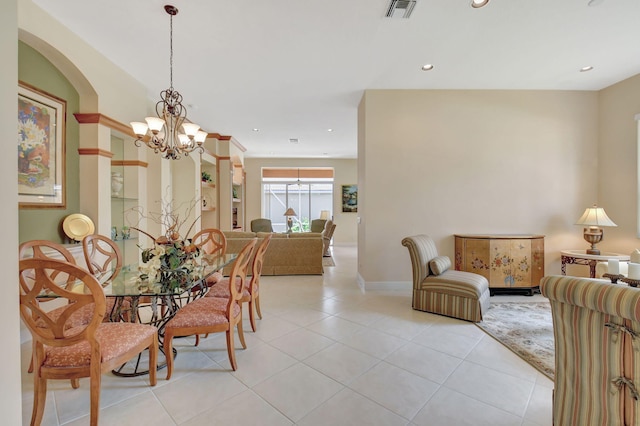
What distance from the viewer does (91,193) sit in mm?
3051

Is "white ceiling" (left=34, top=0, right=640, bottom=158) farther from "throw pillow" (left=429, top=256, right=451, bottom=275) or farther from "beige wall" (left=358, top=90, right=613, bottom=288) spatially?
"throw pillow" (left=429, top=256, right=451, bottom=275)

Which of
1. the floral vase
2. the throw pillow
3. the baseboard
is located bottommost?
the baseboard

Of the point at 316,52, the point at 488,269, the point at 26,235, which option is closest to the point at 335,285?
the point at 488,269

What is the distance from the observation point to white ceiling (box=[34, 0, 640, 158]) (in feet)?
7.88

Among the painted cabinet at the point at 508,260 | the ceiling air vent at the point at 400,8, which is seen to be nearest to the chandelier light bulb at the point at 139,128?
the ceiling air vent at the point at 400,8

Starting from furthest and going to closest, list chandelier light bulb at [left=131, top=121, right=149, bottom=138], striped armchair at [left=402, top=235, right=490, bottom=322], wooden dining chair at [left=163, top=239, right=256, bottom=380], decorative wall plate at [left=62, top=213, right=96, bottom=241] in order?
1. striped armchair at [left=402, top=235, right=490, bottom=322]
2. decorative wall plate at [left=62, top=213, right=96, bottom=241]
3. chandelier light bulb at [left=131, top=121, right=149, bottom=138]
4. wooden dining chair at [left=163, top=239, right=256, bottom=380]

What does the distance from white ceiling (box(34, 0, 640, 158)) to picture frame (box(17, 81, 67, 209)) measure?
791 millimetres

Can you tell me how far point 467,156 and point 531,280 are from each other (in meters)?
1.98

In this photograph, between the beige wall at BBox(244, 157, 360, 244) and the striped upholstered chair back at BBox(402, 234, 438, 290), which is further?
the beige wall at BBox(244, 157, 360, 244)

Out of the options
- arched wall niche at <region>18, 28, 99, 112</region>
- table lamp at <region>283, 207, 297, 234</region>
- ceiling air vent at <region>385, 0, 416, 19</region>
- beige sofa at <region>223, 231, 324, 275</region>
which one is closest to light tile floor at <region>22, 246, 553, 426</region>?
beige sofa at <region>223, 231, 324, 275</region>

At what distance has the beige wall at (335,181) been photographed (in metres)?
9.44

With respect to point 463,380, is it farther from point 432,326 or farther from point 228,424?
point 228,424

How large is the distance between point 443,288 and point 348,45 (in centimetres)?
292

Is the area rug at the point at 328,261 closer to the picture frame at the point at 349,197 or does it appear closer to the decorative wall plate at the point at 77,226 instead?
the picture frame at the point at 349,197
